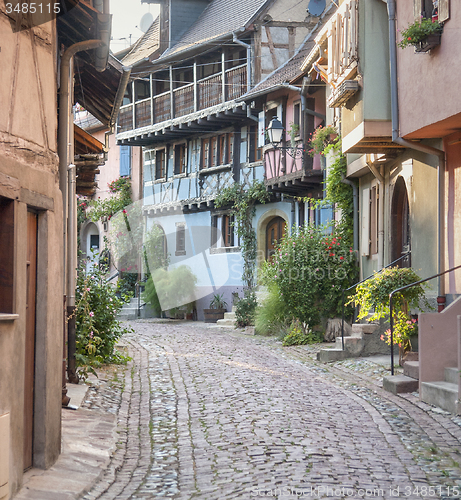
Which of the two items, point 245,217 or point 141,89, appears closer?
point 245,217

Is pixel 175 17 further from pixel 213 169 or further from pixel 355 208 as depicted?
pixel 355 208

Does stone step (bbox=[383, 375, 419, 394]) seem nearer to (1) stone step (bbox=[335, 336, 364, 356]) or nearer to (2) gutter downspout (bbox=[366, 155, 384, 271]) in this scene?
(1) stone step (bbox=[335, 336, 364, 356])

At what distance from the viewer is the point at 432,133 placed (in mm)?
9789

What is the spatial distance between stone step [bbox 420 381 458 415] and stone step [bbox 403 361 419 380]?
0.81 metres

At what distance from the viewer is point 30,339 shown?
506cm

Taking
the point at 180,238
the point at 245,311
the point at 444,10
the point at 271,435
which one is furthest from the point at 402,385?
the point at 180,238

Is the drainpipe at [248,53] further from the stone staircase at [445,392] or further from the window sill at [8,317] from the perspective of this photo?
the window sill at [8,317]

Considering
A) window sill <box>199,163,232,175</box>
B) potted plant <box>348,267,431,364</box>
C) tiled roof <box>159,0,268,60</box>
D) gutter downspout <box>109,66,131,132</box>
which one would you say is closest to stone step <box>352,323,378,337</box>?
potted plant <box>348,267,431,364</box>

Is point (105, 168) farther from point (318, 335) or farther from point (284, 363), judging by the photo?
point (284, 363)

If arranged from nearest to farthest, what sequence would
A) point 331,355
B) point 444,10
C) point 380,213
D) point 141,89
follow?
point 444,10, point 331,355, point 380,213, point 141,89

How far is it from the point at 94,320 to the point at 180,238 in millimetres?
15861

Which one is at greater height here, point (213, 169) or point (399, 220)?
point (213, 169)

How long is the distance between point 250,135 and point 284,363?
1224 cm

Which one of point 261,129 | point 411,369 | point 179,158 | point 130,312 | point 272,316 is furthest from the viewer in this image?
point 179,158
